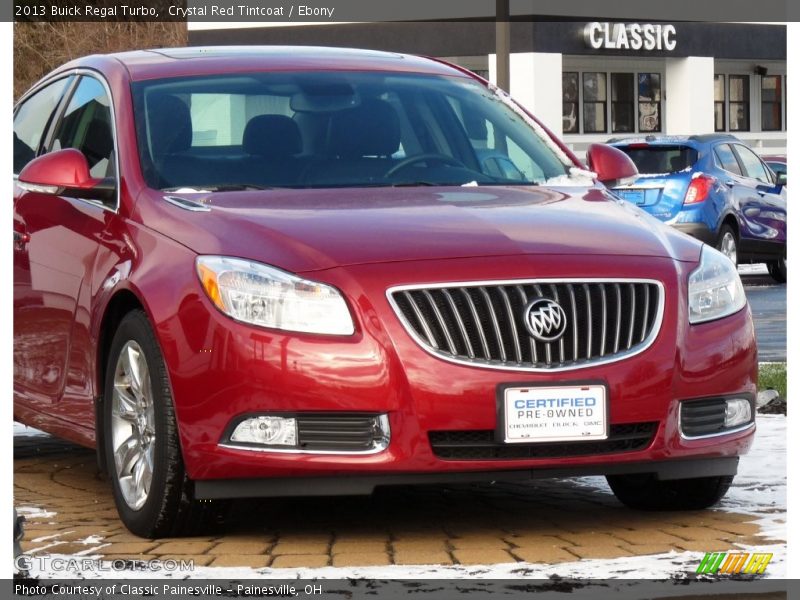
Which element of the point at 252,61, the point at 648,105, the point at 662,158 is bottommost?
the point at 662,158

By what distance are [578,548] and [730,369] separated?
0.89m

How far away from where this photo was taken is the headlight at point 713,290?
20.0 ft

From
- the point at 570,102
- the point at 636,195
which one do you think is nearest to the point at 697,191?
the point at 636,195

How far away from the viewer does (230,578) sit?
5148mm

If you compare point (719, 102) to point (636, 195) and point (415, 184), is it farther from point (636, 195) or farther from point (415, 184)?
A: point (415, 184)

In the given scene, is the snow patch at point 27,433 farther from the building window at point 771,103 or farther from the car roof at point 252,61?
the building window at point 771,103

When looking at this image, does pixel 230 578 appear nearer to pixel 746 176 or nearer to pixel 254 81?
pixel 254 81

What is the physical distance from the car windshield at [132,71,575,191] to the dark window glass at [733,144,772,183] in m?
15.5

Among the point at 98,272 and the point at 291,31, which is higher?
the point at 291,31

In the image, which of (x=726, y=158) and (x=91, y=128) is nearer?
(x=91, y=128)

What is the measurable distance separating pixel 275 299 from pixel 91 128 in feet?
6.69

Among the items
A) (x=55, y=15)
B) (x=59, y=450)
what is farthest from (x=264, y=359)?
(x=55, y=15)

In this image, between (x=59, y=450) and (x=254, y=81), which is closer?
(x=254, y=81)

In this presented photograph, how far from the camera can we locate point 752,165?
22859 mm
